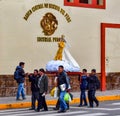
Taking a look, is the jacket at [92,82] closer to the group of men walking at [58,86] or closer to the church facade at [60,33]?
the group of men walking at [58,86]

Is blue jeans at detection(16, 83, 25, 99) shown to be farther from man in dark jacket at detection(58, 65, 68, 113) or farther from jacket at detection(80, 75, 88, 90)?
man in dark jacket at detection(58, 65, 68, 113)

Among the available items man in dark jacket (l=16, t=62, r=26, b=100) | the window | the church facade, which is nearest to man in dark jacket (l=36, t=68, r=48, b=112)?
man in dark jacket (l=16, t=62, r=26, b=100)

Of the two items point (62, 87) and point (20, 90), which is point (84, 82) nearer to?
point (62, 87)

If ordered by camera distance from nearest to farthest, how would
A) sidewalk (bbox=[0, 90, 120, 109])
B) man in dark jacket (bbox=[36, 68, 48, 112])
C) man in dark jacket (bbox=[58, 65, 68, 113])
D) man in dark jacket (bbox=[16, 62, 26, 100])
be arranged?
man in dark jacket (bbox=[58, 65, 68, 113]), man in dark jacket (bbox=[36, 68, 48, 112]), sidewalk (bbox=[0, 90, 120, 109]), man in dark jacket (bbox=[16, 62, 26, 100])

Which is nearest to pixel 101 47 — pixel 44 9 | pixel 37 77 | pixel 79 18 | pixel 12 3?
pixel 79 18

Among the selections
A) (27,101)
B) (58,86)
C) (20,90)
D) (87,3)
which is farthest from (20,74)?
(87,3)

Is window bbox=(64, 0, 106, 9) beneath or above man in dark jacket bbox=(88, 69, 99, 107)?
above

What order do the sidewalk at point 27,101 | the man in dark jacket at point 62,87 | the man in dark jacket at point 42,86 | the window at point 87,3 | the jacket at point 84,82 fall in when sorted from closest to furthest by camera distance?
the man in dark jacket at point 62,87 < the man in dark jacket at point 42,86 < the jacket at point 84,82 < the sidewalk at point 27,101 < the window at point 87,3

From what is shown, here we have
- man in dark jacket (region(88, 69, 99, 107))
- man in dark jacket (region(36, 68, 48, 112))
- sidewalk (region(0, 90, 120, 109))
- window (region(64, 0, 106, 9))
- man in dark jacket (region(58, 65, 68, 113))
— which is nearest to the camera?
man in dark jacket (region(58, 65, 68, 113))

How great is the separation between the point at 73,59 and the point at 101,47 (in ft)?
8.09

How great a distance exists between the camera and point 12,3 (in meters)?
27.6

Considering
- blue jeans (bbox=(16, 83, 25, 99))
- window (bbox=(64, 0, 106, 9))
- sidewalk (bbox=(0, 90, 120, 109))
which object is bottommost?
sidewalk (bbox=(0, 90, 120, 109))

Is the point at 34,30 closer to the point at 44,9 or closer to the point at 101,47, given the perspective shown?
the point at 44,9

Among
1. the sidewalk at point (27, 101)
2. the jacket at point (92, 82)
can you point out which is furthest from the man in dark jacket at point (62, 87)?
the sidewalk at point (27, 101)
